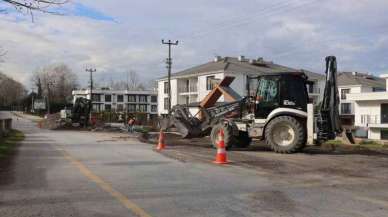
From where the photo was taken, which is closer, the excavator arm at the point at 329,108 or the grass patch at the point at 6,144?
the excavator arm at the point at 329,108

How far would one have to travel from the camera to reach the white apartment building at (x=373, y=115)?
57.9m

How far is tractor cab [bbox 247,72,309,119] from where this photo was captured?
21.3 m

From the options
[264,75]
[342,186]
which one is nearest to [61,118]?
[264,75]

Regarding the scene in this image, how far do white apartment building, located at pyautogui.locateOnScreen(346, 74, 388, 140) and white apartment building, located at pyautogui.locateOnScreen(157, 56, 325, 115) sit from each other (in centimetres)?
1692

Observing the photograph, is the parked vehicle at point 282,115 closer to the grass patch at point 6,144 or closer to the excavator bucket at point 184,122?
the excavator bucket at point 184,122

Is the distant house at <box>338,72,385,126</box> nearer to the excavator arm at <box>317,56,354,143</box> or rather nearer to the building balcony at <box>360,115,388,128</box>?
the building balcony at <box>360,115,388,128</box>

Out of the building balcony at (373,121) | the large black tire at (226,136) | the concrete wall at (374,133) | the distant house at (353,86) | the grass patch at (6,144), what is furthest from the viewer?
the distant house at (353,86)

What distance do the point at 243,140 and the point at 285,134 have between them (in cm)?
311

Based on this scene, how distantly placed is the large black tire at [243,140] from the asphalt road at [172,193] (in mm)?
7986

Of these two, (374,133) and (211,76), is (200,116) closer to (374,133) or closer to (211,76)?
(374,133)

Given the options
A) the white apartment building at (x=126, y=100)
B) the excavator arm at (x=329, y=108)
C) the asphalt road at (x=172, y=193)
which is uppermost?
the white apartment building at (x=126, y=100)

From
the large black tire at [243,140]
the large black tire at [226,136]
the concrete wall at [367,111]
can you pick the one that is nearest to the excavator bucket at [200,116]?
the large black tire at [226,136]

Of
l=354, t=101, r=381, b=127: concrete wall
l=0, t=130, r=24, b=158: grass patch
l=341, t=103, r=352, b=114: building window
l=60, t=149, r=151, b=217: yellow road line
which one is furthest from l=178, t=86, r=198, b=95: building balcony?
l=60, t=149, r=151, b=217: yellow road line

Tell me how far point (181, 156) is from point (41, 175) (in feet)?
20.8
